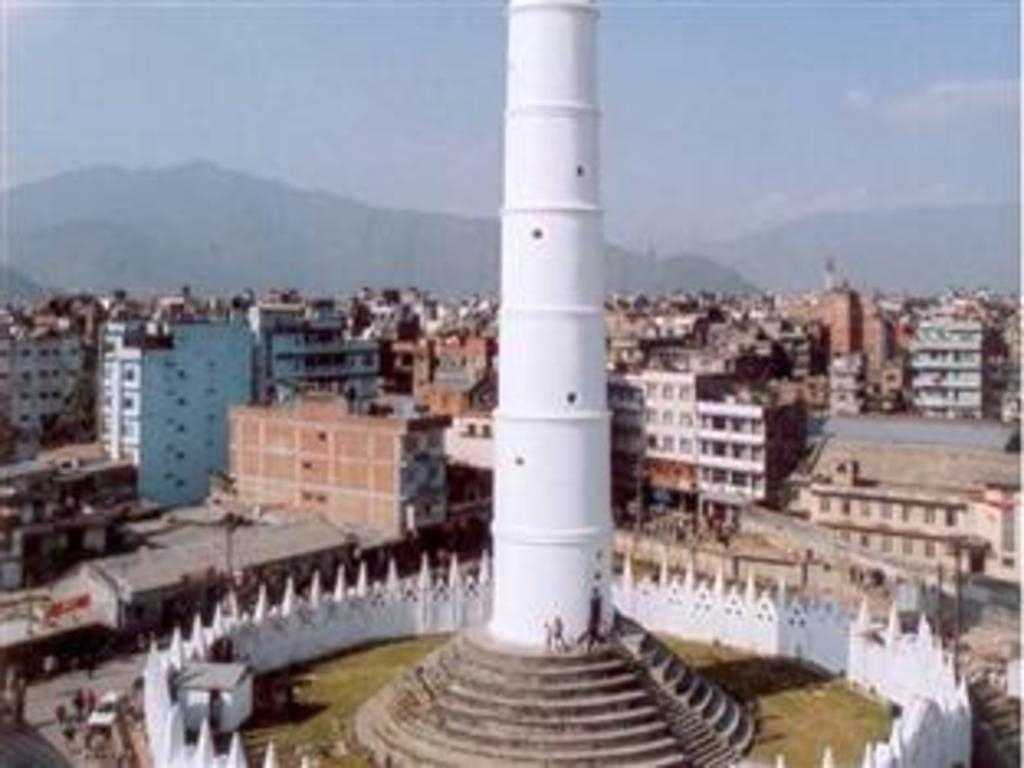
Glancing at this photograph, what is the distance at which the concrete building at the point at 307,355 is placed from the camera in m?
65.0

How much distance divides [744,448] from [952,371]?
71.8 feet

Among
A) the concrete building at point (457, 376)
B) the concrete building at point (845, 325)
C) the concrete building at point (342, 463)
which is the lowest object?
the concrete building at point (342, 463)

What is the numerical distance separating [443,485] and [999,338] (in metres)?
42.0

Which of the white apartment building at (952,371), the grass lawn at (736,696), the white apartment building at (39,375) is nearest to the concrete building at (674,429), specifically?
the white apartment building at (952,371)

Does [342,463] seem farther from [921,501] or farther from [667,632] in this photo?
[921,501]

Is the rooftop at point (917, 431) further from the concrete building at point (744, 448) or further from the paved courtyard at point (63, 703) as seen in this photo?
the paved courtyard at point (63, 703)

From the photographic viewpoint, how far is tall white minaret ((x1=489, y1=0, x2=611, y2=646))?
95.7 feet

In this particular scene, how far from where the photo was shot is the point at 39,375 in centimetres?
7294

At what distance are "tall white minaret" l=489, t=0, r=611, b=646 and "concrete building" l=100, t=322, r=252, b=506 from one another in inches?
1302

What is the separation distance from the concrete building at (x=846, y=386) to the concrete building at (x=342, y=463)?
28699mm

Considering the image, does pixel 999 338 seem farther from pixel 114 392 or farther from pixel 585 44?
pixel 585 44

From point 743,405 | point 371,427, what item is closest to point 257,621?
point 371,427

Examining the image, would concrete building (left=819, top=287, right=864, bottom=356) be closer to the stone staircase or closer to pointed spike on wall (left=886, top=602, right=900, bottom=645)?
pointed spike on wall (left=886, top=602, right=900, bottom=645)

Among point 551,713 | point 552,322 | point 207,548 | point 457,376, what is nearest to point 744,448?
point 457,376
